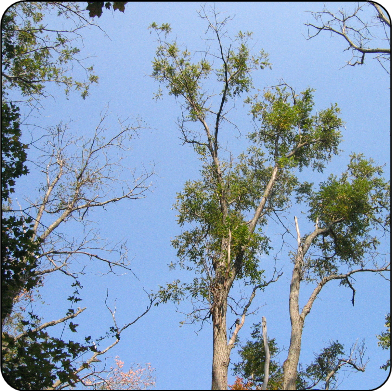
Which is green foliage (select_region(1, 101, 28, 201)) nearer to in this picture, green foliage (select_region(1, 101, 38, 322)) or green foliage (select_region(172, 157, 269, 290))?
green foliage (select_region(1, 101, 38, 322))

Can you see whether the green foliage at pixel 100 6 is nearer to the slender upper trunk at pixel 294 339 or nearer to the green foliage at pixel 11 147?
the green foliage at pixel 11 147

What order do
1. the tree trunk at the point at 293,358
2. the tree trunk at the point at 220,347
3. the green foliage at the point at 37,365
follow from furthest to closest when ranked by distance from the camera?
the tree trunk at the point at 293,358, the tree trunk at the point at 220,347, the green foliage at the point at 37,365

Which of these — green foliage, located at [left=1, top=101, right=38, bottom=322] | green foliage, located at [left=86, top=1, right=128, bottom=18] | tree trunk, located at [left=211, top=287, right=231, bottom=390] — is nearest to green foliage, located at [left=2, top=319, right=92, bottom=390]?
green foliage, located at [left=1, top=101, right=38, bottom=322]

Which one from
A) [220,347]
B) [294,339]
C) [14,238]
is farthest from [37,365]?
[294,339]

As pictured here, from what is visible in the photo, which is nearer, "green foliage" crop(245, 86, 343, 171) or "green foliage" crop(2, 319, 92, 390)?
"green foliage" crop(2, 319, 92, 390)

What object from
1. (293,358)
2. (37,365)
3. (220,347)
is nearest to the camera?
(37,365)

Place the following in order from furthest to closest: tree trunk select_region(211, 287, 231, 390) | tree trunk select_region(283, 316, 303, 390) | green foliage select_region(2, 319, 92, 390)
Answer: tree trunk select_region(283, 316, 303, 390)
tree trunk select_region(211, 287, 231, 390)
green foliage select_region(2, 319, 92, 390)

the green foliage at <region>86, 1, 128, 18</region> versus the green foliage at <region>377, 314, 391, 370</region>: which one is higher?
the green foliage at <region>86, 1, 128, 18</region>

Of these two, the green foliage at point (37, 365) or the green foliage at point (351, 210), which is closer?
the green foliage at point (37, 365)

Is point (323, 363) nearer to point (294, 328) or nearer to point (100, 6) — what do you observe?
point (294, 328)

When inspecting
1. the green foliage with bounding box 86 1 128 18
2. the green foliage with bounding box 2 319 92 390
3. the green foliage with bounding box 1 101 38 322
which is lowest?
the green foliage with bounding box 2 319 92 390

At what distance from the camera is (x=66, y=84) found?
9.97 metres

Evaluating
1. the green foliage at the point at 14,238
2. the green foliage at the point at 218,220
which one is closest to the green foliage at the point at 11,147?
the green foliage at the point at 14,238

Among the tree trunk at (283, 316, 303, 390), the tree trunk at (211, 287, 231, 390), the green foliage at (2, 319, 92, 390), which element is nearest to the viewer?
the green foliage at (2, 319, 92, 390)
